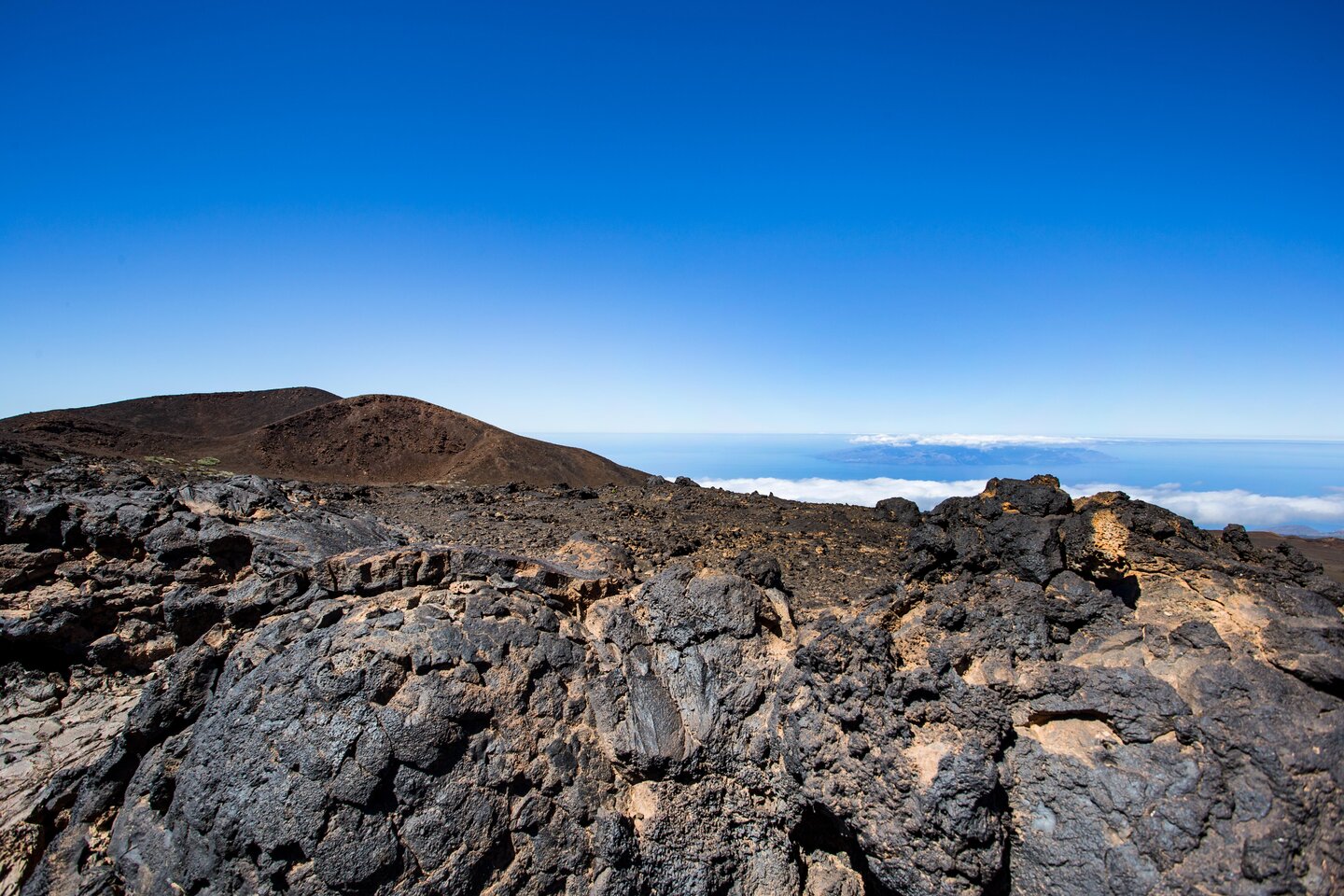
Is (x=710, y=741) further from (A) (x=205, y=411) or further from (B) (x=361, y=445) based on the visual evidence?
(A) (x=205, y=411)

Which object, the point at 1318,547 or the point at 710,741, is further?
the point at 1318,547

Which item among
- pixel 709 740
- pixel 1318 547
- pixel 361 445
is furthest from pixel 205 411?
pixel 1318 547

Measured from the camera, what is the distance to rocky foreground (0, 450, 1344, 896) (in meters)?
3.53

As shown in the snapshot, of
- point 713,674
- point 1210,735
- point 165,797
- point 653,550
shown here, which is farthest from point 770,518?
point 165,797

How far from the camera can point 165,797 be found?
4.24m

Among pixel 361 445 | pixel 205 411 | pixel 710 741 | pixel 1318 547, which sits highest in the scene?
pixel 205 411

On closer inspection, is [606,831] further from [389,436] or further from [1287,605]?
[389,436]

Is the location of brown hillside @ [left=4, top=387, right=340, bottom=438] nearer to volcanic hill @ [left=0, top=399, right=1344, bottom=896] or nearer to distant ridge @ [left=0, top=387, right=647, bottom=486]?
distant ridge @ [left=0, top=387, right=647, bottom=486]

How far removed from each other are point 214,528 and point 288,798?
575 cm

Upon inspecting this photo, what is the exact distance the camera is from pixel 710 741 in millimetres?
4402

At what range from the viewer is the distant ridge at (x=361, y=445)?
29250 millimetres

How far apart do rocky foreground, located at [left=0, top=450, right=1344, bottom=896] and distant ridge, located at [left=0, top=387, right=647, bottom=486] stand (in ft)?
74.1

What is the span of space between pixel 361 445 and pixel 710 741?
114 ft

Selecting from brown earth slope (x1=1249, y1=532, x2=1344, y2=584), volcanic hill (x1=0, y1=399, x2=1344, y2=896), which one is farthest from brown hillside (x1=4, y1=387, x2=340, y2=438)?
brown earth slope (x1=1249, y1=532, x2=1344, y2=584)
